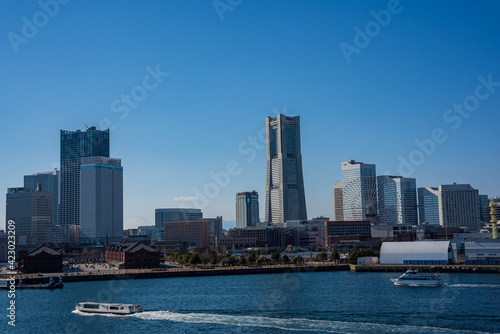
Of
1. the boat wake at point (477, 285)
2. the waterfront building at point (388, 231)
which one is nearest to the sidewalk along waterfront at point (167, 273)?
the boat wake at point (477, 285)

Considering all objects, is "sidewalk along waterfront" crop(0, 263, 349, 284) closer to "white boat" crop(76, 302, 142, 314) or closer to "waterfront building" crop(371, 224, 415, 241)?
"white boat" crop(76, 302, 142, 314)

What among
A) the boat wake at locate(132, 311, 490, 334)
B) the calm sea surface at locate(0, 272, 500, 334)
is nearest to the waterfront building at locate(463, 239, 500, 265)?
the calm sea surface at locate(0, 272, 500, 334)

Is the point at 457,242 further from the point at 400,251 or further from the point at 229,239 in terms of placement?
the point at 229,239

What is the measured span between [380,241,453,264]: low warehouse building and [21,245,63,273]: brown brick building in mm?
56989

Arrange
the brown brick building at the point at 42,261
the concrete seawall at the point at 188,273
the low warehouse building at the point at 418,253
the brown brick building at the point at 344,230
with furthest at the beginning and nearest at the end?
the brown brick building at the point at 344,230
the brown brick building at the point at 42,261
the low warehouse building at the point at 418,253
the concrete seawall at the point at 188,273

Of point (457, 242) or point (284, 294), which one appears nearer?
point (284, 294)

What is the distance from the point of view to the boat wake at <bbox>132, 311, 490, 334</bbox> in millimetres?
38719

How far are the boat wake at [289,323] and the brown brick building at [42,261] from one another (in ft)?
177

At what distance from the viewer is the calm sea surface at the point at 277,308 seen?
4156 centimetres

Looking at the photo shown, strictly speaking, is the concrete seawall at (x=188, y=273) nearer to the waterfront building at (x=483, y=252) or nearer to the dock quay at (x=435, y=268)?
the dock quay at (x=435, y=268)

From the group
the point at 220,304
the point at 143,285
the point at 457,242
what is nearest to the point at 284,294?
the point at 220,304

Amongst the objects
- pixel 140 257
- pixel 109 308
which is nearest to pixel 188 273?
pixel 140 257

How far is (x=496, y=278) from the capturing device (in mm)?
73938

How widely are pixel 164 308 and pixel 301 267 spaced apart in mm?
47037
